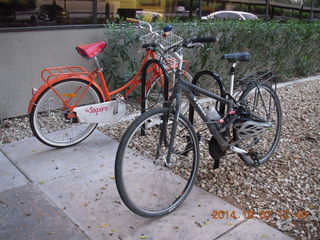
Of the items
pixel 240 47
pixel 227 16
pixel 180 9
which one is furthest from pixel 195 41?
pixel 227 16

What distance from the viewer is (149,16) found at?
595 cm

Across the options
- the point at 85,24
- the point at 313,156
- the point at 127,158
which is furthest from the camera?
the point at 85,24

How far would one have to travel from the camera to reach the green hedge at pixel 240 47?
5.20m

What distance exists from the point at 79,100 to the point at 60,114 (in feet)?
1.18

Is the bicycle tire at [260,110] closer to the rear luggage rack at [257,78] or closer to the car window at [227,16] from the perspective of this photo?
the rear luggage rack at [257,78]

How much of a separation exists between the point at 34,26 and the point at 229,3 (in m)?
4.28

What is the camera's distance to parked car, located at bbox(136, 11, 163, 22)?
575cm

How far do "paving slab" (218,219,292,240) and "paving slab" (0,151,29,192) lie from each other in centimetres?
182

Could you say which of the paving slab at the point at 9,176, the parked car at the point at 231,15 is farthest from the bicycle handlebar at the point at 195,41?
the parked car at the point at 231,15

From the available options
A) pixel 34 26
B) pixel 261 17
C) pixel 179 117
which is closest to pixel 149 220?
pixel 179 117

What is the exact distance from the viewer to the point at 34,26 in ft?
15.3

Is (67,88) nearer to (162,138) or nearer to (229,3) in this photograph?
(162,138)
